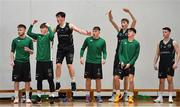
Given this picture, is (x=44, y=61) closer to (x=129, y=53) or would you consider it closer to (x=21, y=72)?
(x=21, y=72)

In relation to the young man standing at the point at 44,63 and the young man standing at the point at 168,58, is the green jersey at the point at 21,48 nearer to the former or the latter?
the young man standing at the point at 44,63

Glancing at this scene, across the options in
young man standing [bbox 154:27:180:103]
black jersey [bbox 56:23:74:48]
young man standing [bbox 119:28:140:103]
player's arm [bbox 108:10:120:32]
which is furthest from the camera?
player's arm [bbox 108:10:120:32]

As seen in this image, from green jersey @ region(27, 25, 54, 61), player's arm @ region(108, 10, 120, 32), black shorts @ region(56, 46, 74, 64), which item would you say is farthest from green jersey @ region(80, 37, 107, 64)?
green jersey @ region(27, 25, 54, 61)

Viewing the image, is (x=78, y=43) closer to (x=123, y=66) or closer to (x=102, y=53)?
(x=102, y=53)

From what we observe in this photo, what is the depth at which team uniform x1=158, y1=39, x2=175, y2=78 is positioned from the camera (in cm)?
1003

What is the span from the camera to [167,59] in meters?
10.0

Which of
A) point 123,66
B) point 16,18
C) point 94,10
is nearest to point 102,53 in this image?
point 123,66

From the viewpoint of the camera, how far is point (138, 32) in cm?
1170

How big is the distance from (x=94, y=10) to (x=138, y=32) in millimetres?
1365

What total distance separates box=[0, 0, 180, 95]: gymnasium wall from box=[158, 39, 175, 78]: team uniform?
1.60 m

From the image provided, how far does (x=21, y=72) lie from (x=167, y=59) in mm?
3433

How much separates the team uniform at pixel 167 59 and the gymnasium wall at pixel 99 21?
1.60m

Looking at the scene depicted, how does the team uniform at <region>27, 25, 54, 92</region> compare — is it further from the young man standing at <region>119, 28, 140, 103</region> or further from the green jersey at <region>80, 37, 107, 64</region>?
the young man standing at <region>119, 28, 140, 103</region>

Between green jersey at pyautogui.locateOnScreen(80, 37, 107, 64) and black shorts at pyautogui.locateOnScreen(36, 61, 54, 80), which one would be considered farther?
green jersey at pyautogui.locateOnScreen(80, 37, 107, 64)
